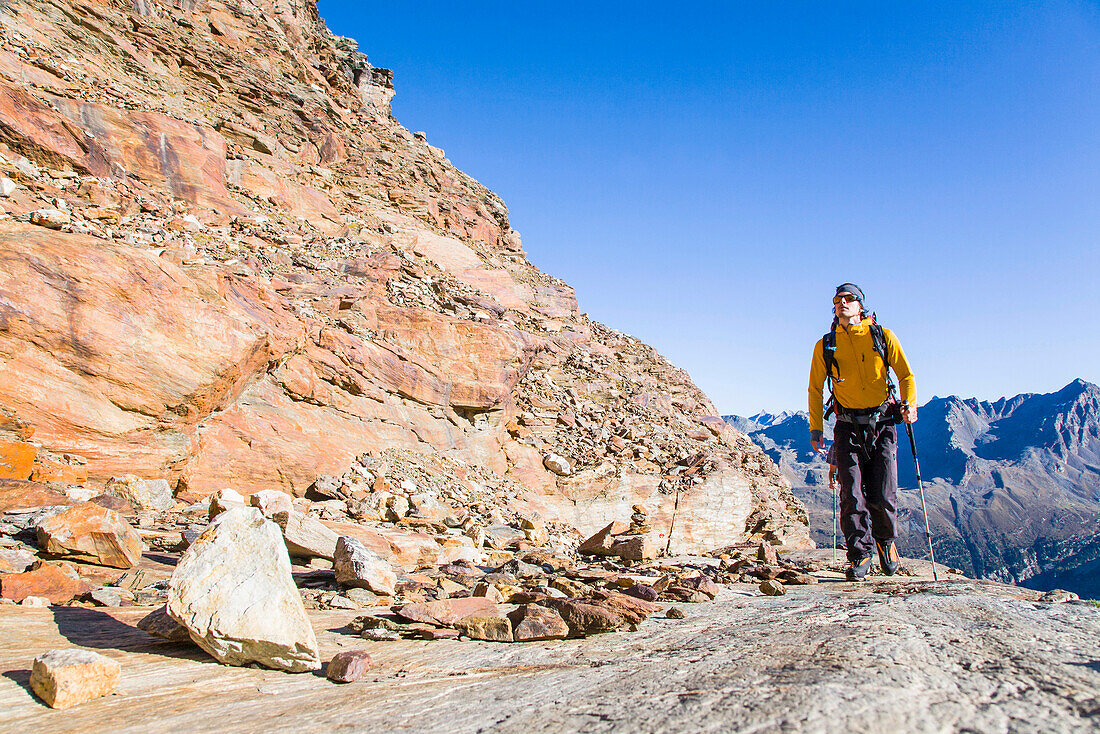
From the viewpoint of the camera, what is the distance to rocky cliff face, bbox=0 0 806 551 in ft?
25.1

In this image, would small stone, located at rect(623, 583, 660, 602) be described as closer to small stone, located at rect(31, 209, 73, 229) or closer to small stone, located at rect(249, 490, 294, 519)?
small stone, located at rect(249, 490, 294, 519)

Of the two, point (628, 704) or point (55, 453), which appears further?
point (55, 453)

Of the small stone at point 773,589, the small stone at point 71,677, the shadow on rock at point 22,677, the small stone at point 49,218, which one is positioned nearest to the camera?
the small stone at point 71,677

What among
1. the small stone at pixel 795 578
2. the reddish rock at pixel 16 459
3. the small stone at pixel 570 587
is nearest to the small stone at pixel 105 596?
the small stone at pixel 570 587

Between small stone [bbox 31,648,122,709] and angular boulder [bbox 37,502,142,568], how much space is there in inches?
120

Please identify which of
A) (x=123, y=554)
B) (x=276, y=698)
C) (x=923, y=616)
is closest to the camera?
(x=276, y=698)

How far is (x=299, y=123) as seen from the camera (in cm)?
2428

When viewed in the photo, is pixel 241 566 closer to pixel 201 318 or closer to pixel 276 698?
pixel 276 698

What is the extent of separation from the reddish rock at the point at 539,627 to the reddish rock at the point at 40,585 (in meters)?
3.16

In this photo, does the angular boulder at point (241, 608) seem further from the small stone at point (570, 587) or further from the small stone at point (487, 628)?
the small stone at point (570, 587)

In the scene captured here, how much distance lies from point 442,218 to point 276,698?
1005 inches

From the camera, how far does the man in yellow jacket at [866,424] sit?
18.9 feet

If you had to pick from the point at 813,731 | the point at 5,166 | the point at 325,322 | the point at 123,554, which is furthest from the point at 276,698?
the point at 5,166

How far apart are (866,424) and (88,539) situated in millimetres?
7308
